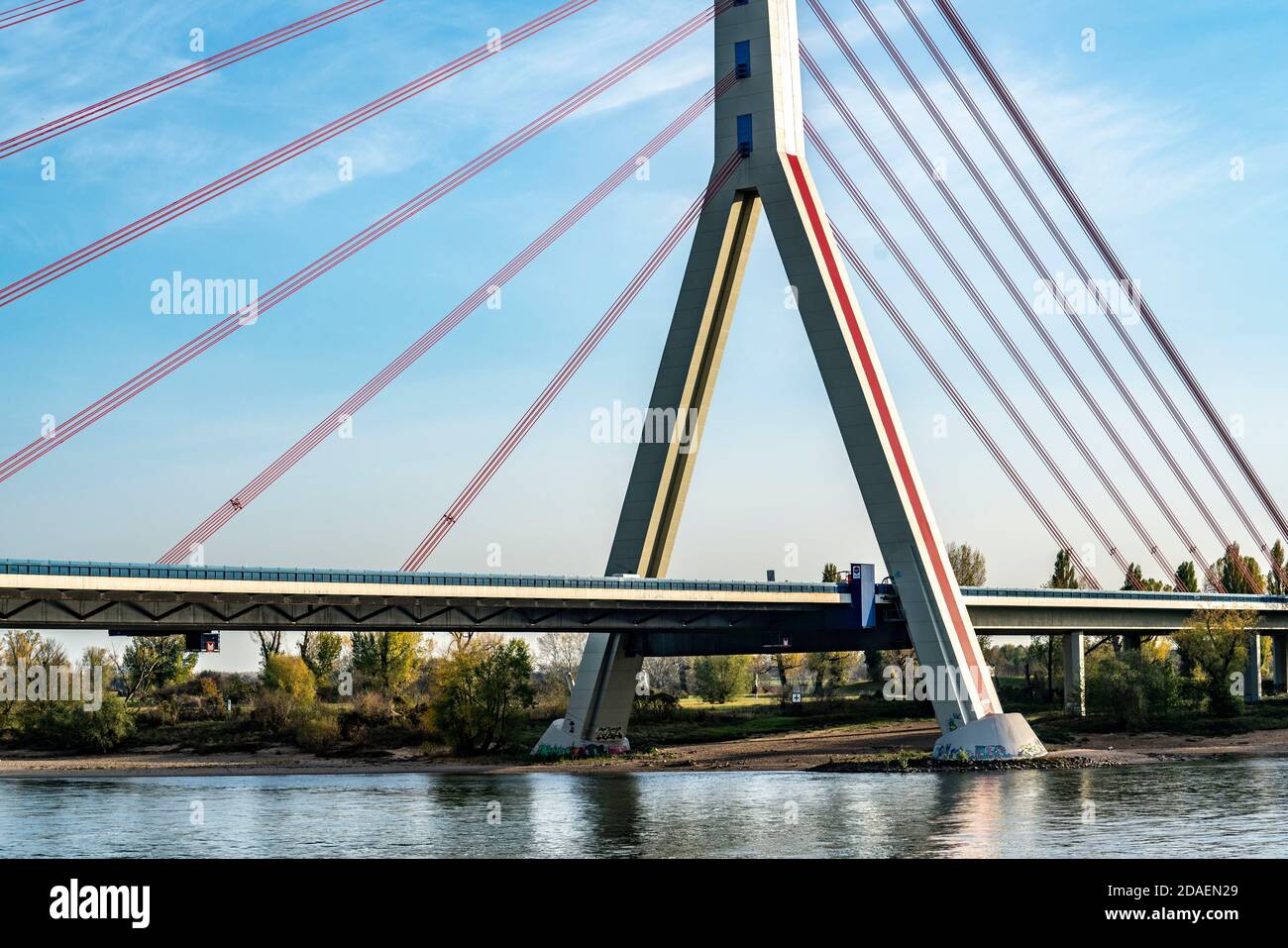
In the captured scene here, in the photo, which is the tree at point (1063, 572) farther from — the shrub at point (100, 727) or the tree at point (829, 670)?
the shrub at point (100, 727)

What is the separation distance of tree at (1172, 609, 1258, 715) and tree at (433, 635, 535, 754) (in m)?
42.5

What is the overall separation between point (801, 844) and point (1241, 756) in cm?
4432

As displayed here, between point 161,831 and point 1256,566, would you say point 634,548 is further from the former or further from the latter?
point 1256,566

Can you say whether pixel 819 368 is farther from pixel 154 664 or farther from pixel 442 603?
pixel 154 664

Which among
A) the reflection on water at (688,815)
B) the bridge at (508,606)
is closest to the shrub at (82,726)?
the reflection on water at (688,815)

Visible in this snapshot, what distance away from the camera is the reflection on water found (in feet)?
146

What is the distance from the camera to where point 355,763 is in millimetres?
92875

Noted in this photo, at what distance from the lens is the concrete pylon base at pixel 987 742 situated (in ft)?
239

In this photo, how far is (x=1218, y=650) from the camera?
9712cm

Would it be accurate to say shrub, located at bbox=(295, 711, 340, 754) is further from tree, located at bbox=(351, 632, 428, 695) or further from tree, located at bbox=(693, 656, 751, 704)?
tree, located at bbox=(693, 656, 751, 704)

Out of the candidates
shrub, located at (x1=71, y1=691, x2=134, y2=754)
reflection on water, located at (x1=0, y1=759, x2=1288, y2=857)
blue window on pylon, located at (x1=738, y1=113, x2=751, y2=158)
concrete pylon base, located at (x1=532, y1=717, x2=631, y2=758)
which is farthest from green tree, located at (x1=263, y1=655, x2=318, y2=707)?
blue window on pylon, located at (x1=738, y1=113, x2=751, y2=158)

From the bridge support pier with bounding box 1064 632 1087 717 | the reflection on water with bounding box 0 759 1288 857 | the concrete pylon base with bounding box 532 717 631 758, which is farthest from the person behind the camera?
the bridge support pier with bounding box 1064 632 1087 717

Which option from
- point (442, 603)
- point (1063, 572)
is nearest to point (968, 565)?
point (1063, 572)

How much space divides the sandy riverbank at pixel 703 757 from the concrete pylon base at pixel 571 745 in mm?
957
